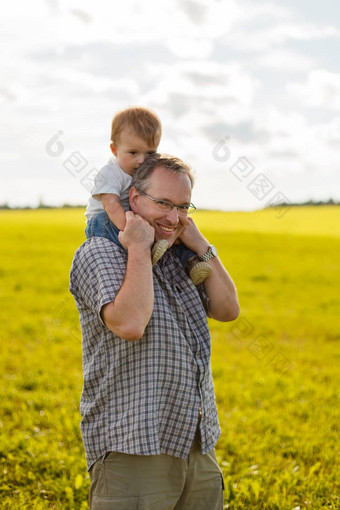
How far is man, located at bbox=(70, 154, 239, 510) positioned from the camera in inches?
103

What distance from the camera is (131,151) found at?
3.29m

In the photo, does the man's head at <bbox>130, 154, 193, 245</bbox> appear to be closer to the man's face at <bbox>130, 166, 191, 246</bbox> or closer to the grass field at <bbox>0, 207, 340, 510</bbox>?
the man's face at <bbox>130, 166, 191, 246</bbox>

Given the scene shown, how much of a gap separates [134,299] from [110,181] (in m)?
0.83

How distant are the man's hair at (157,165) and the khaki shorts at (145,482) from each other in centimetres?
125

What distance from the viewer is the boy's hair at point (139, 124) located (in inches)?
129

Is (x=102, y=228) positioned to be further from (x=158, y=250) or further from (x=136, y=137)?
(x=136, y=137)

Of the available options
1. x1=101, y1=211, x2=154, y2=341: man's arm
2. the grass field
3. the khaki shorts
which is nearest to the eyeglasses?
x1=101, y1=211, x2=154, y2=341: man's arm

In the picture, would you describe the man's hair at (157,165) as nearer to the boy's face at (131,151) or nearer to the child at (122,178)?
the child at (122,178)

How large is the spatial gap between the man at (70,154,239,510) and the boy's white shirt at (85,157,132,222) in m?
0.20

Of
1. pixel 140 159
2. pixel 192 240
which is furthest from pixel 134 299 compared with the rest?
pixel 140 159

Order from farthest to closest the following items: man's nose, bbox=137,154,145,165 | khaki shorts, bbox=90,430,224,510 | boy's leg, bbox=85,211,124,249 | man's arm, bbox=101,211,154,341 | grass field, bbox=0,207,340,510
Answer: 1. grass field, bbox=0,207,340,510
2. man's nose, bbox=137,154,145,165
3. boy's leg, bbox=85,211,124,249
4. khaki shorts, bbox=90,430,224,510
5. man's arm, bbox=101,211,154,341

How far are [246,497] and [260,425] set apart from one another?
80.6 inches

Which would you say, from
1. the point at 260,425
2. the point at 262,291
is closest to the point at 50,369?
the point at 260,425

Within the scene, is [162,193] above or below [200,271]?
above
